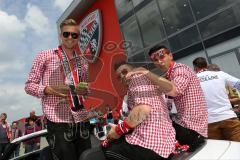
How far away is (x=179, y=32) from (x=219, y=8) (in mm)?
2422

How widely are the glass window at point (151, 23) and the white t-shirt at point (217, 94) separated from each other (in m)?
10.9

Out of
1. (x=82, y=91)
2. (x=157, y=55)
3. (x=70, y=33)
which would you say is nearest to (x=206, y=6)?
(x=157, y=55)

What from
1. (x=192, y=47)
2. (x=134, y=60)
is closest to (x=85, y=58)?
(x=134, y=60)

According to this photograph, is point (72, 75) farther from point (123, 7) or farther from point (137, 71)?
point (123, 7)

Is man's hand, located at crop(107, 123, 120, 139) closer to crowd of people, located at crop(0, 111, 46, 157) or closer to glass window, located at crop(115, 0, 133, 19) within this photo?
crowd of people, located at crop(0, 111, 46, 157)

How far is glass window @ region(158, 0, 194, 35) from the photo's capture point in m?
13.7

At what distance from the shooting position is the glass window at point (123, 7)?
1702 cm

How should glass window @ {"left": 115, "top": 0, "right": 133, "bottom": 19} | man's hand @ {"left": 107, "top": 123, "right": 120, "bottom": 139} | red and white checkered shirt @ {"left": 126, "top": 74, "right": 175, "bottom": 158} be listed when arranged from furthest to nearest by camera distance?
glass window @ {"left": 115, "top": 0, "right": 133, "bottom": 19}
man's hand @ {"left": 107, "top": 123, "right": 120, "bottom": 139}
red and white checkered shirt @ {"left": 126, "top": 74, "right": 175, "bottom": 158}

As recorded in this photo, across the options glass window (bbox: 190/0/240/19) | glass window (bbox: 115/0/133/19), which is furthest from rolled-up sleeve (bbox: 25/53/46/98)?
glass window (bbox: 115/0/133/19)

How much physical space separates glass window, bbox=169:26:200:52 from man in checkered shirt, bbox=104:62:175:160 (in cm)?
1195

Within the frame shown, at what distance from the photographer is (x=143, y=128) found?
194 centimetres

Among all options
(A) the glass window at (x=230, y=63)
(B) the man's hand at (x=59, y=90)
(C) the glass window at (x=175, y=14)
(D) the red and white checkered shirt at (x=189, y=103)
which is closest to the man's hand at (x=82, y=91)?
(B) the man's hand at (x=59, y=90)

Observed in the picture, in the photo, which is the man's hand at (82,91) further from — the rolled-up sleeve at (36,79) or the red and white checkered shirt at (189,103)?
the red and white checkered shirt at (189,103)

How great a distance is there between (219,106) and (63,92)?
2.35 meters
